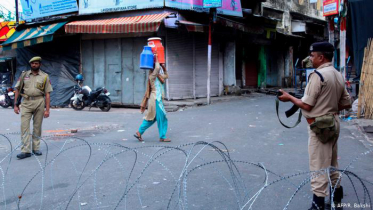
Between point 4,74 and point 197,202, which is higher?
point 4,74

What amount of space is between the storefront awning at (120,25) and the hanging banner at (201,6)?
741 millimetres

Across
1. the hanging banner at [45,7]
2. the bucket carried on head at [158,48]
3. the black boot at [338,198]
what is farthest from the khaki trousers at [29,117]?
the hanging banner at [45,7]

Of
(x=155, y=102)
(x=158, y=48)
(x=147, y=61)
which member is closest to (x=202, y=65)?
(x=158, y=48)

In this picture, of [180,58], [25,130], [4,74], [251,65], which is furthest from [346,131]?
[4,74]

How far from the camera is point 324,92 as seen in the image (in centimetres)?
361

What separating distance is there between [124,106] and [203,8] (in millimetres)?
5069

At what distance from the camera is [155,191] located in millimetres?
4699

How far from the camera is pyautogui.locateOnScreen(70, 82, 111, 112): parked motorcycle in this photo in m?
14.3

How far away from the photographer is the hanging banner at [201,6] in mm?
13942

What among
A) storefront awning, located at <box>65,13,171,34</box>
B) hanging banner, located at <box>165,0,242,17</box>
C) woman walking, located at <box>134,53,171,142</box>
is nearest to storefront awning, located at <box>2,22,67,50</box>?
storefront awning, located at <box>65,13,171,34</box>

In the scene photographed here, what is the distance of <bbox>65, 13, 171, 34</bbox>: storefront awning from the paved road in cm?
355

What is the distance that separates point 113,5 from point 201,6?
11.3 feet

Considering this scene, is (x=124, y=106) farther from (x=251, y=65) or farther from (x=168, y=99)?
(x=251, y=65)

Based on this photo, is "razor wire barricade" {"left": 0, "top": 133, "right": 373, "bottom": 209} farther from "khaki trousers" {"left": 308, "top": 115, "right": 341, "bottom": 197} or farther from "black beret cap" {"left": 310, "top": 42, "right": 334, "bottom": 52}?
"black beret cap" {"left": 310, "top": 42, "right": 334, "bottom": 52}
